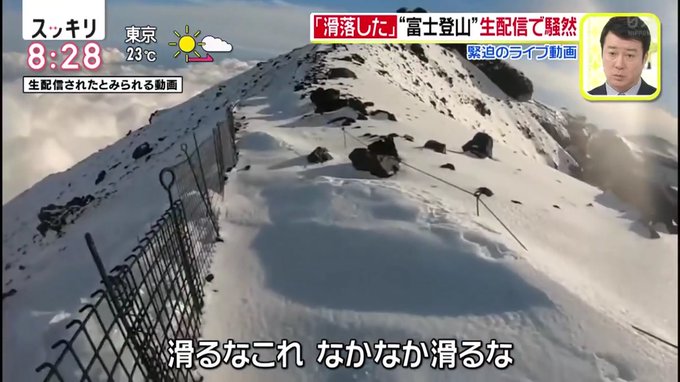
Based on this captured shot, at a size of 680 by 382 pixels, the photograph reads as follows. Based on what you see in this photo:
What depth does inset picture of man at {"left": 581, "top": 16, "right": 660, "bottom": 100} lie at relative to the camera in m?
3.76

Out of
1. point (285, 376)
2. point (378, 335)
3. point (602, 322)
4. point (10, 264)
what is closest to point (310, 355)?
point (285, 376)

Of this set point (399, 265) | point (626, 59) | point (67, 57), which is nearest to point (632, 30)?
point (626, 59)

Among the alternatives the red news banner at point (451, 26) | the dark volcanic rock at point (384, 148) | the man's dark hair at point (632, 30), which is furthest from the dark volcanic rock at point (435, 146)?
the man's dark hair at point (632, 30)

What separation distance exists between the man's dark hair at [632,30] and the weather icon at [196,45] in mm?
3073

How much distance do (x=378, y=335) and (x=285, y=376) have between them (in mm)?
674

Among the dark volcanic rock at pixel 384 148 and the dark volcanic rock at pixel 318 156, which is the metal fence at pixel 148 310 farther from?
the dark volcanic rock at pixel 384 148

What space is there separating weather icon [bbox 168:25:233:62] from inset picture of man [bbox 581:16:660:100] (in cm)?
295

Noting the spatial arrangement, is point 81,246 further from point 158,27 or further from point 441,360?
point 441,360

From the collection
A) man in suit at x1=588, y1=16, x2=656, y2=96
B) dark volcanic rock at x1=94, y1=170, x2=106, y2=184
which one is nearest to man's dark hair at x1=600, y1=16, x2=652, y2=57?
man in suit at x1=588, y1=16, x2=656, y2=96

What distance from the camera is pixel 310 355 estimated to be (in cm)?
320

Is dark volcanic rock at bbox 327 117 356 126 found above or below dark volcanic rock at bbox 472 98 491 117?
below

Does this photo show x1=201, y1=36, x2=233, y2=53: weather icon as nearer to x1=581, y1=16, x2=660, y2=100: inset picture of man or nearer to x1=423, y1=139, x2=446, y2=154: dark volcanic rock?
x1=581, y1=16, x2=660, y2=100: inset picture of man
